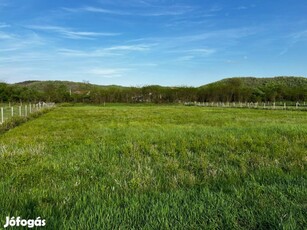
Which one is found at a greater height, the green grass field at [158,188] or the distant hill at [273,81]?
the distant hill at [273,81]

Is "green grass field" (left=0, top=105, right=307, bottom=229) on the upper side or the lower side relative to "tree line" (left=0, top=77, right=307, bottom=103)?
lower

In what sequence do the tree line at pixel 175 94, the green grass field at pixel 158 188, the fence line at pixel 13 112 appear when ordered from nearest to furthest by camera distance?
the green grass field at pixel 158 188, the fence line at pixel 13 112, the tree line at pixel 175 94

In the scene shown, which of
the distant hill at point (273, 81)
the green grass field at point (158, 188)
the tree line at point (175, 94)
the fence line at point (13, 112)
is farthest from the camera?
the distant hill at point (273, 81)

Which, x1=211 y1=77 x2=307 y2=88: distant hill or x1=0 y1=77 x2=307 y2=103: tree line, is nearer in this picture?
x1=0 y1=77 x2=307 y2=103: tree line

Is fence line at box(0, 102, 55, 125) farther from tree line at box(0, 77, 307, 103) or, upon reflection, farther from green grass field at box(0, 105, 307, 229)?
tree line at box(0, 77, 307, 103)

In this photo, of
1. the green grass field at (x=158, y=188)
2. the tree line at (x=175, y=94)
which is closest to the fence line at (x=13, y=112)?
the green grass field at (x=158, y=188)

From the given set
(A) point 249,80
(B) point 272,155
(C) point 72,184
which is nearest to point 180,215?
(C) point 72,184

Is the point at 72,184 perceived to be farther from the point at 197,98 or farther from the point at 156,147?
the point at 197,98

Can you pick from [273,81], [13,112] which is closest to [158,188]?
[13,112]

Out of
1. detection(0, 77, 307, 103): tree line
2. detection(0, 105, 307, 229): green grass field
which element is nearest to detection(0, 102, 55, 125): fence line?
detection(0, 105, 307, 229): green grass field

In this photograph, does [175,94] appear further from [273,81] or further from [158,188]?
[158,188]

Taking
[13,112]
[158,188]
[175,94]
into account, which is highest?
[175,94]

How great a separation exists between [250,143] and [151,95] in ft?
345

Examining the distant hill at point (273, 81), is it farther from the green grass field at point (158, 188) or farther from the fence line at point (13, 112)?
the green grass field at point (158, 188)
